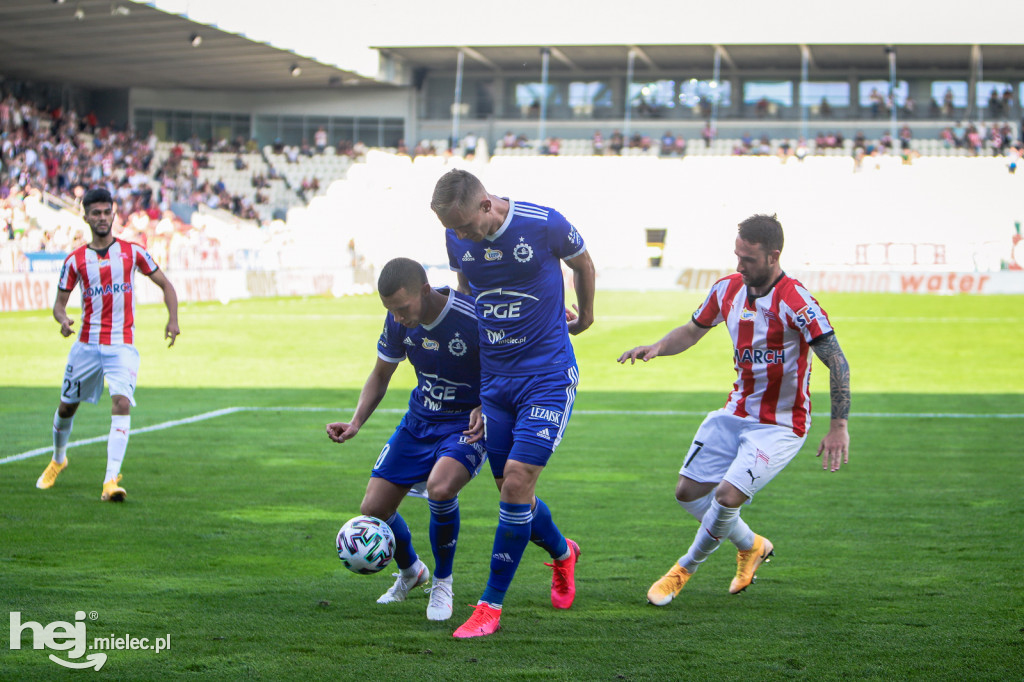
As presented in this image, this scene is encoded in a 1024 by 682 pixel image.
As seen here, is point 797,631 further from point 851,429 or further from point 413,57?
point 413,57

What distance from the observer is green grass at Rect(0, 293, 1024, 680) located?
474 cm

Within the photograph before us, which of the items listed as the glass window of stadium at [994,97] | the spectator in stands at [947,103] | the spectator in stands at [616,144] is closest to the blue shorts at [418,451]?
the spectator in stands at [616,144]

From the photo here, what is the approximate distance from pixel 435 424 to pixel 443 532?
536 mm

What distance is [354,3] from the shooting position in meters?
53.5

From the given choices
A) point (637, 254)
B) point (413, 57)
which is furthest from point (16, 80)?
point (637, 254)

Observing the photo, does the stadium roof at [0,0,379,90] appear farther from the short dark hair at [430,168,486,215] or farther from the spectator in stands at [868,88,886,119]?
the short dark hair at [430,168,486,215]

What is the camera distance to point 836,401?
18.1ft

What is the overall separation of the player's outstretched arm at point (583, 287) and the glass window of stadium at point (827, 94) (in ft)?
190

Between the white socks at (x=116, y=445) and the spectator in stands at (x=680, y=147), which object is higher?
the spectator in stands at (x=680, y=147)

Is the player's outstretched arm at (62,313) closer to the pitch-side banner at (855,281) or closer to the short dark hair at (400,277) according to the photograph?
the short dark hair at (400,277)

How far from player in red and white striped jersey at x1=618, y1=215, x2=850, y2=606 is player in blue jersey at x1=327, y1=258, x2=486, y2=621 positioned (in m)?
0.87

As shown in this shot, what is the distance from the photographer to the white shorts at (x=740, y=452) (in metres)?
5.72

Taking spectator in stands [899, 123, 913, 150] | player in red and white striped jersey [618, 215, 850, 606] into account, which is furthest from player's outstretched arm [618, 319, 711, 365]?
spectator in stands [899, 123, 913, 150]

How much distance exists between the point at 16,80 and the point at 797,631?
54896mm
